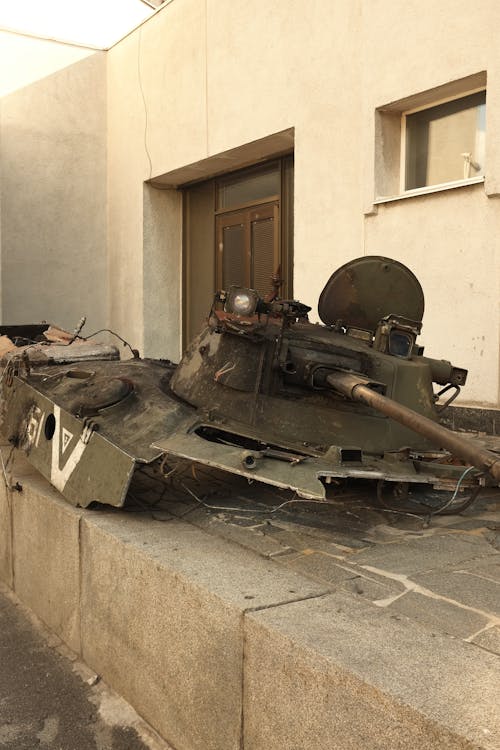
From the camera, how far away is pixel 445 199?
6.82m

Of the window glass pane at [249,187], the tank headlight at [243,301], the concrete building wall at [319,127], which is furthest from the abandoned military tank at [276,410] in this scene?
the window glass pane at [249,187]

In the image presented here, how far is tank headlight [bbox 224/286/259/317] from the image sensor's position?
382 cm

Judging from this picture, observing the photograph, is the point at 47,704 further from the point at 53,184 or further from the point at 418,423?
the point at 53,184

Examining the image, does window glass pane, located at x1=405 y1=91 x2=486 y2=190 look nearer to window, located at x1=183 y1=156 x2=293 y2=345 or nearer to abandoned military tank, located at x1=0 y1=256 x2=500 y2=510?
window, located at x1=183 y1=156 x2=293 y2=345

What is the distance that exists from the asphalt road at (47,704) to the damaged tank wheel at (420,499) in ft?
5.67

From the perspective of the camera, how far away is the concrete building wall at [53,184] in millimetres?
11422

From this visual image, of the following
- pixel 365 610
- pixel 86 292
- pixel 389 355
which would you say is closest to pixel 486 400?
pixel 389 355

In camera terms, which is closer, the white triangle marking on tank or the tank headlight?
the tank headlight

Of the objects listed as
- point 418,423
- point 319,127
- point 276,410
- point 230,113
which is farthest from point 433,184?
point 418,423

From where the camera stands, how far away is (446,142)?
721 centimetres

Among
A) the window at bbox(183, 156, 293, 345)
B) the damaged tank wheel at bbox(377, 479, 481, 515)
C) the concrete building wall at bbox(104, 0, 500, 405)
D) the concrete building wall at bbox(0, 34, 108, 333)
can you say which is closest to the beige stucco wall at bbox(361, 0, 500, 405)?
the concrete building wall at bbox(104, 0, 500, 405)

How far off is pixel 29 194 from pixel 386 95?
255 inches

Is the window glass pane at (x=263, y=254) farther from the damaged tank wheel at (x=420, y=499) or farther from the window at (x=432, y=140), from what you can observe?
the damaged tank wheel at (x=420, y=499)

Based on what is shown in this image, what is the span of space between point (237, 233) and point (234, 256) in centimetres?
33
